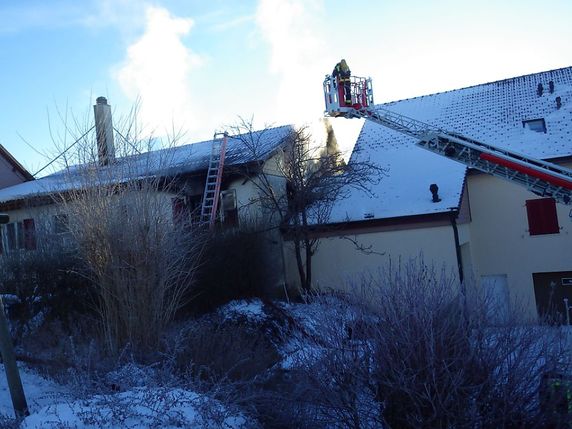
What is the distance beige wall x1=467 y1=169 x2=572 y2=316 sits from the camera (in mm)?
18812

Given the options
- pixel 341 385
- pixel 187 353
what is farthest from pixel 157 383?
pixel 341 385

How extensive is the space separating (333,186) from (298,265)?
7.86ft

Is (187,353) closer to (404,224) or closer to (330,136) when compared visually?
(404,224)

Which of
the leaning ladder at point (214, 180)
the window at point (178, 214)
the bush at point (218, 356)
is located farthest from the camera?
the leaning ladder at point (214, 180)

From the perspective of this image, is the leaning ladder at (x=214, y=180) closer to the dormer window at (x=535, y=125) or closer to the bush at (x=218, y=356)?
the bush at (x=218, y=356)

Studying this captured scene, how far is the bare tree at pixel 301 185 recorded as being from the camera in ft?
51.4

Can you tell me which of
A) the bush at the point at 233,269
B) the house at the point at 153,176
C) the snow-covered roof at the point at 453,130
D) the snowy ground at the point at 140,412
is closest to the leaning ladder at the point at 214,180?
the house at the point at 153,176

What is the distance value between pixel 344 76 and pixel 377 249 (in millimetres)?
5097

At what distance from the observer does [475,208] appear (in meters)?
19.8

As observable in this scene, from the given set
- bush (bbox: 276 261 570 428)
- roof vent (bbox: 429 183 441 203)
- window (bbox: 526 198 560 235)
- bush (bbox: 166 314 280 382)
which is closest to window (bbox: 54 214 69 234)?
bush (bbox: 166 314 280 382)

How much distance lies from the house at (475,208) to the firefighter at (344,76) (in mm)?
3267

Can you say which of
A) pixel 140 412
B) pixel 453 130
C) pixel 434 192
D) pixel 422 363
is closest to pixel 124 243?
pixel 140 412

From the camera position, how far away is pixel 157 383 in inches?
226

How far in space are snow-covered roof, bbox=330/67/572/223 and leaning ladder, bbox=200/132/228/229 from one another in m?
3.78
